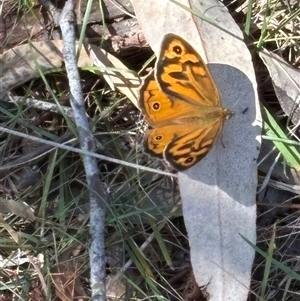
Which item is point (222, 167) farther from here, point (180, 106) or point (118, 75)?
point (118, 75)

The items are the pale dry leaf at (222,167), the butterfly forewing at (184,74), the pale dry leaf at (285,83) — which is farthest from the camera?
the pale dry leaf at (285,83)

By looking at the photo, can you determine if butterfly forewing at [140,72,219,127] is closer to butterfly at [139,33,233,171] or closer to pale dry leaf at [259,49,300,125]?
butterfly at [139,33,233,171]

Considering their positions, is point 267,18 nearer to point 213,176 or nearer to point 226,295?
point 213,176

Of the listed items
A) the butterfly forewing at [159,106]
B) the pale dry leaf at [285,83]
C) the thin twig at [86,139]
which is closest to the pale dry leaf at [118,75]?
the thin twig at [86,139]

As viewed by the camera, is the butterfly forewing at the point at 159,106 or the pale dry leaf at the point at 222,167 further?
the pale dry leaf at the point at 222,167

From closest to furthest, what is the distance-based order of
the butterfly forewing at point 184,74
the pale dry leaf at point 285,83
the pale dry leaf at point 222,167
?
1. the butterfly forewing at point 184,74
2. the pale dry leaf at point 222,167
3. the pale dry leaf at point 285,83

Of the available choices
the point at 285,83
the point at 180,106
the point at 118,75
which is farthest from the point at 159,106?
the point at 285,83

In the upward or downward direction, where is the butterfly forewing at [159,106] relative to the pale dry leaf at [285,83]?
upward

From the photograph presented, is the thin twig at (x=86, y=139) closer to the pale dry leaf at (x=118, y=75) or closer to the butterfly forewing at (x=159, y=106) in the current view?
A: the pale dry leaf at (x=118, y=75)
